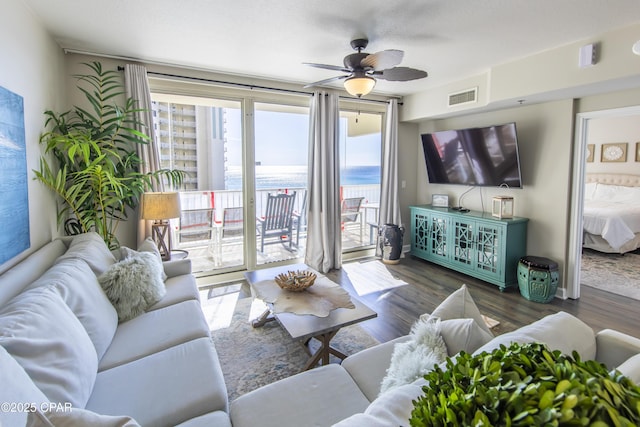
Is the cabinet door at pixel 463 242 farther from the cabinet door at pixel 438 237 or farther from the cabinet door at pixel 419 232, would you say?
the cabinet door at pixel 419 232

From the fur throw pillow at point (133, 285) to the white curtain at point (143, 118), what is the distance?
4.23ft

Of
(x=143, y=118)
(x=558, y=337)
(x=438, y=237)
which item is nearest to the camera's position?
(x=558, y=337)

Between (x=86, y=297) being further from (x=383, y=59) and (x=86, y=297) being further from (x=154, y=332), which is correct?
(x=383, y=59)

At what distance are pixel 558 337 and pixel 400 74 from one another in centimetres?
233

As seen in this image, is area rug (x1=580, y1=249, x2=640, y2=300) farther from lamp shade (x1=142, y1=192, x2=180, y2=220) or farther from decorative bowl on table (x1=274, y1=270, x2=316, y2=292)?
lamp shade (x1=142, y1=192, x2=180, y2=220)

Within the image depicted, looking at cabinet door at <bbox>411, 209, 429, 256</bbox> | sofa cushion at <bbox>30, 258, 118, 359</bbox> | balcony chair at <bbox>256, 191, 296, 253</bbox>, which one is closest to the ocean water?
balcony chair at <bbox>256, 191, 296, 253</bbox>

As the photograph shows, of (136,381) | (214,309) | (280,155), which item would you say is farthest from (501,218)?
(136,381)

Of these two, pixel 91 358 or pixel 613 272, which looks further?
pixel 613 272

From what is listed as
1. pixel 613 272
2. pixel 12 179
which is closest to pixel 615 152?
pixel 613 272

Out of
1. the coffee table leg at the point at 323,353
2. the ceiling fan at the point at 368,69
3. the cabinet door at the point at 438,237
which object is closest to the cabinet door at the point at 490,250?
the cabinet door at the point at 438,237

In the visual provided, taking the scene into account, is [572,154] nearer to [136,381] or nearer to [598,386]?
[598,386]

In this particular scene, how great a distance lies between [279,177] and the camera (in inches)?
184

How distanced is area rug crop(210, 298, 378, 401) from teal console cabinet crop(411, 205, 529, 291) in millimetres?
2080

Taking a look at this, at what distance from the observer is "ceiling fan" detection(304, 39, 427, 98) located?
2.48m
